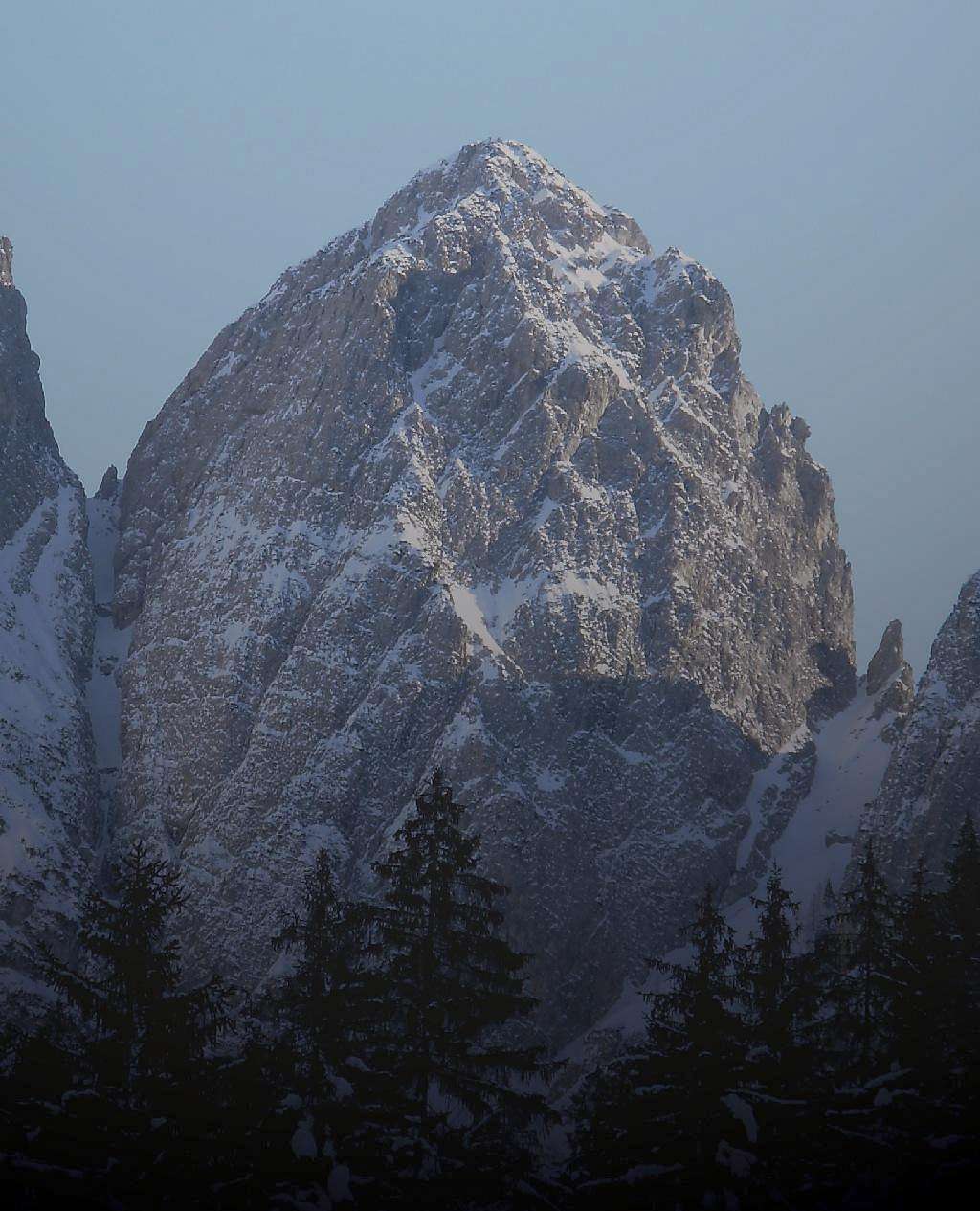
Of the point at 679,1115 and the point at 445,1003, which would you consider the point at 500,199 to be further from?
the point at 679,1115

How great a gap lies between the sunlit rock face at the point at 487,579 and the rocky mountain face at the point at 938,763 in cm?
1188

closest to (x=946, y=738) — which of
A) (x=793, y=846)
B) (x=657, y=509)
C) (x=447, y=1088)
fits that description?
(x=793, y=846)

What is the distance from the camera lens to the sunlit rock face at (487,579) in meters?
120

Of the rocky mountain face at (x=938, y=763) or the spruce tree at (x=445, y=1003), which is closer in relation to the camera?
the spruce tree at (x=445, y=1003)

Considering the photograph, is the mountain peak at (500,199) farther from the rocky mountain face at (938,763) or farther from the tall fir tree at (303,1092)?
the tall fir tree at (303,1092)

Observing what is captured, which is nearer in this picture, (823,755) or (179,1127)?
(179,1127)

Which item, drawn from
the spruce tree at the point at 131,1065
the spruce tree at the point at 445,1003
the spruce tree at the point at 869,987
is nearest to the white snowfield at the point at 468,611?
the spruce tree at the point at 869,987

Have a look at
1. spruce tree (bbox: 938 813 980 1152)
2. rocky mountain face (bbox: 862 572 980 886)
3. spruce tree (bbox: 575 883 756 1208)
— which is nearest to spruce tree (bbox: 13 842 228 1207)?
spruce tree (bbox: 575 883 756 1208)

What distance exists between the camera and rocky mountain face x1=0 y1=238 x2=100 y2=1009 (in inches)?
4493

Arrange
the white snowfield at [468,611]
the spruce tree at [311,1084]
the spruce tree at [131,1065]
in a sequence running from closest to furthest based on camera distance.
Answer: the spruce tree at [131,1065] → the spruce tree at [311,1084] → the white snowfield at [468,611]

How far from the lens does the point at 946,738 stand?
406 ft

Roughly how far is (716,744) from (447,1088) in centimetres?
9117

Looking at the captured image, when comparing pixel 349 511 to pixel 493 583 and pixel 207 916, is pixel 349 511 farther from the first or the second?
pixel 207 916

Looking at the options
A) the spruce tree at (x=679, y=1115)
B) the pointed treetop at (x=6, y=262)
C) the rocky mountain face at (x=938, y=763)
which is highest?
the pointed treetop at (x=6, y=262)
